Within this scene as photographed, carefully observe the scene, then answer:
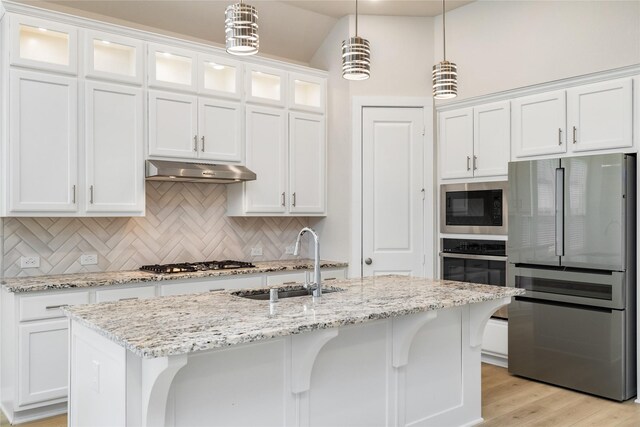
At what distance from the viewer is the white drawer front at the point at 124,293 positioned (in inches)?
140

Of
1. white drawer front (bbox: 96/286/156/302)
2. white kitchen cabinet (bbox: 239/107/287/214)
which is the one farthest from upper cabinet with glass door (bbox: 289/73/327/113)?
white drawer front (bbox: 96/286/156/302)

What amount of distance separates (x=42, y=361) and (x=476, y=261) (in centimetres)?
348

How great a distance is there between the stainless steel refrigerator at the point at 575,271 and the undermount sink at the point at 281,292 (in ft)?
6.44

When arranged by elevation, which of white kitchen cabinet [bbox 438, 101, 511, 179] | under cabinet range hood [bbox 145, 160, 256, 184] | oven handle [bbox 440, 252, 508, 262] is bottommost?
oven handle [bbox 440, 252, 508, 262]

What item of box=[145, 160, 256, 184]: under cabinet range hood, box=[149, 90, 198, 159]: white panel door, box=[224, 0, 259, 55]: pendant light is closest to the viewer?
box=[224, 0, 259, 55]: pendant light

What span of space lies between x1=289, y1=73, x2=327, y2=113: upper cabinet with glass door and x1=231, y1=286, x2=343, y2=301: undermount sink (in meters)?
2.38

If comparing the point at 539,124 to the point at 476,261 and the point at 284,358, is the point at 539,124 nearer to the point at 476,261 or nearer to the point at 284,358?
the point at 476,261

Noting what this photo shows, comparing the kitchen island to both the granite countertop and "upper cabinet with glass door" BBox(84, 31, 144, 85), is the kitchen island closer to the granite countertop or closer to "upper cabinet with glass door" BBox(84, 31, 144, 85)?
the granite countertop

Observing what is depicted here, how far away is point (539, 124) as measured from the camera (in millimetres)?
4152

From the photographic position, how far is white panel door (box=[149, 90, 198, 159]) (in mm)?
4004

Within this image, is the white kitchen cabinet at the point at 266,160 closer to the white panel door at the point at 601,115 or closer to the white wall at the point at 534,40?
the white wall at the point at 534,40

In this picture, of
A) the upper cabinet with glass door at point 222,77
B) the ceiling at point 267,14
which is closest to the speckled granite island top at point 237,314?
the upper cabinet with glass door at point 222,77

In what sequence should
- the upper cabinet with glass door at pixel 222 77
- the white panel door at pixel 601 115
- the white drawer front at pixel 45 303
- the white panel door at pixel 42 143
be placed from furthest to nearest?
the upper cabinet with glass door at pixel 222 77 < the white panel door at pixel 601 115 < the white panel door at pixel 42 143 < the white drawer front at pixel 45 303

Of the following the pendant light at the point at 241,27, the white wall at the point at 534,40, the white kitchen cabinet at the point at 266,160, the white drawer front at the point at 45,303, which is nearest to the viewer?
the pendant light at the point at 241,27
